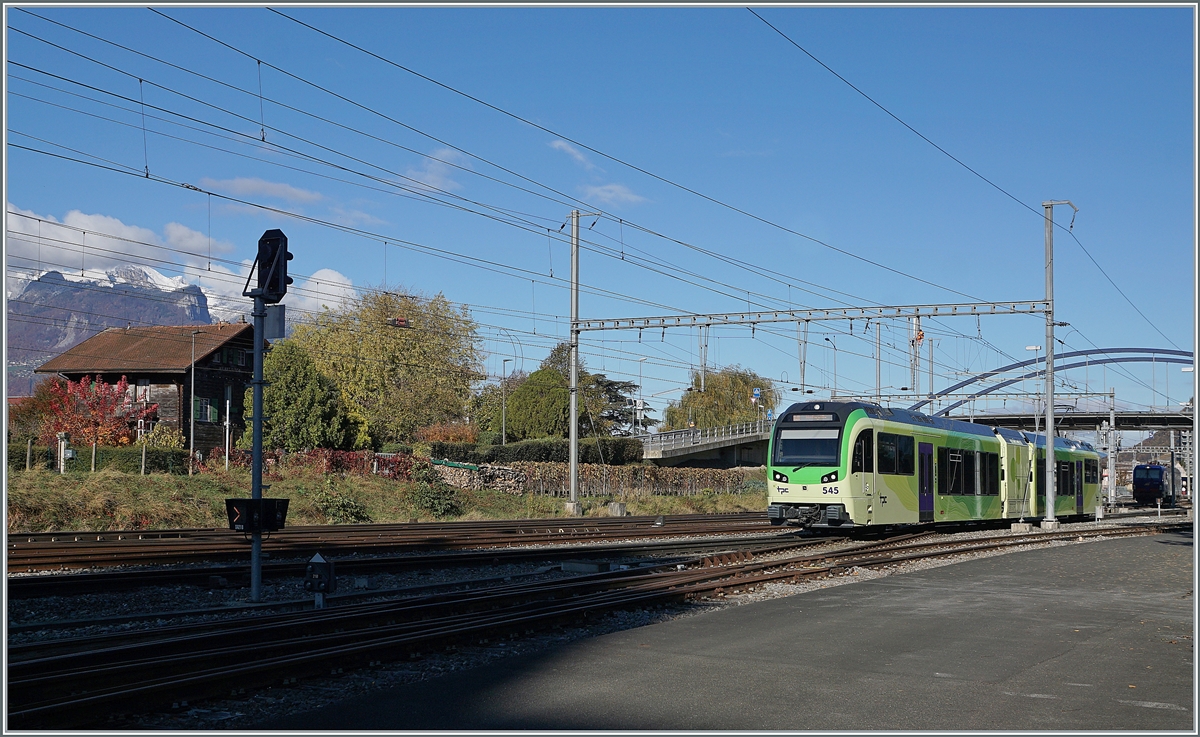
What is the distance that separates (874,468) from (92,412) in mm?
45708

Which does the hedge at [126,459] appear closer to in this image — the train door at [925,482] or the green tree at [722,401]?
the train door at [925,482]

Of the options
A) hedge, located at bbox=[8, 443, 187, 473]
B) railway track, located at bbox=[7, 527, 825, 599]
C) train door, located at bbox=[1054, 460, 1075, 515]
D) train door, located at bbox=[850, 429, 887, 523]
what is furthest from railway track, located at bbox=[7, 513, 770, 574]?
hedge, located at bbox=[8, 443, 187, 473]

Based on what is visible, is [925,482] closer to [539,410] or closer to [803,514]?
[803,514]

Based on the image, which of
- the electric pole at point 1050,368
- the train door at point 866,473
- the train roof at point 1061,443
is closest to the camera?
the train door at point 866,473

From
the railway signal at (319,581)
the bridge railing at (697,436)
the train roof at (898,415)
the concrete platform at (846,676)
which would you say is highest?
the train roof at (898,415)

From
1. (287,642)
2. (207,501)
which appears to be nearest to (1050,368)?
(207,501)

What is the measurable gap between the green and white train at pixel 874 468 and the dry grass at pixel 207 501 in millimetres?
13173

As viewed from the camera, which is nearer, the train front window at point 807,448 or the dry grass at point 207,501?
the train front window at point 807,448

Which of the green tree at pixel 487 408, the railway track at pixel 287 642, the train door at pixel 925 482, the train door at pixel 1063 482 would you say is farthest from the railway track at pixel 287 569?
the green tree at pixel 487 408

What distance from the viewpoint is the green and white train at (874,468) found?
985 inches

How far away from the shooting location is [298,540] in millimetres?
22969

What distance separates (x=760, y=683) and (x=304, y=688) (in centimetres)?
367

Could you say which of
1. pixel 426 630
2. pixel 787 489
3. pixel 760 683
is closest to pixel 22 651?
pixel 426 630

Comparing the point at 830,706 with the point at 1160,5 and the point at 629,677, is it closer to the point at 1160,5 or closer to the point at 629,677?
the point at 629,677
